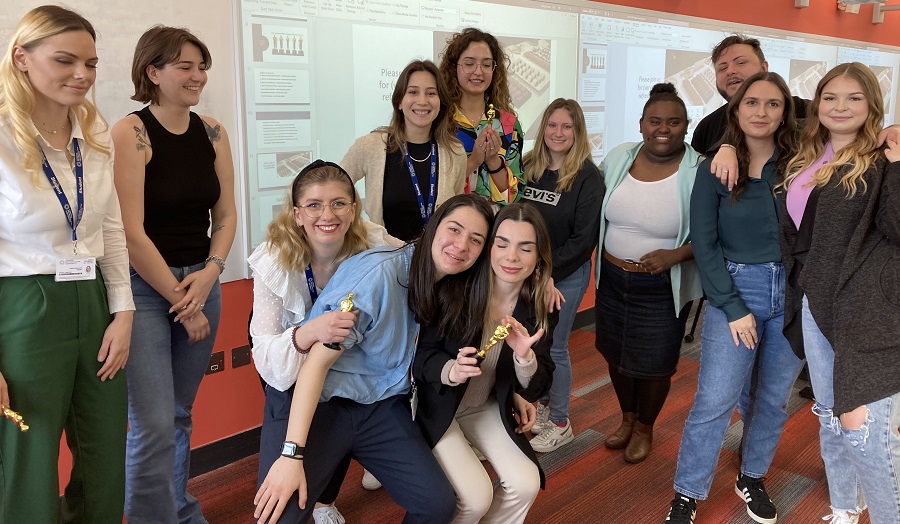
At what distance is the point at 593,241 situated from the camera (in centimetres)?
295

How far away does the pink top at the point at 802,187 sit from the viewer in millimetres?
2101

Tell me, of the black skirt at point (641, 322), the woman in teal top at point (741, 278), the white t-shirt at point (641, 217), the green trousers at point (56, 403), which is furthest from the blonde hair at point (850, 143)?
the green trousers at point (56, 403)

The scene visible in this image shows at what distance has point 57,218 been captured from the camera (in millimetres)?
1639

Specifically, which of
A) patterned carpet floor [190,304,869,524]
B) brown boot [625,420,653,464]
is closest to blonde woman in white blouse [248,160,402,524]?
patterned carpet floor [190,304,869,524]

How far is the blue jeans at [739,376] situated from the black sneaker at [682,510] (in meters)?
0.03

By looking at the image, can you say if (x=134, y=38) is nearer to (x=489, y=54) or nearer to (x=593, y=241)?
(x=489, y=54)

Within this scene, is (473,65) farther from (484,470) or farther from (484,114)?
(484,470)

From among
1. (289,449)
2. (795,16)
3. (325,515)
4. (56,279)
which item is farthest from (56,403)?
(795,16)

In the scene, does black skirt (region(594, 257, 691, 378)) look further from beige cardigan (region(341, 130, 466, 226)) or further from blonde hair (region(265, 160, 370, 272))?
blonde hair (region(265, 160, 370, 272))

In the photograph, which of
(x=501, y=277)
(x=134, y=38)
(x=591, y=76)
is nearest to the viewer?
(x=501, y=277)

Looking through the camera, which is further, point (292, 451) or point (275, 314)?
Answer: point (275, 314)

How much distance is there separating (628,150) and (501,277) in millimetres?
1142

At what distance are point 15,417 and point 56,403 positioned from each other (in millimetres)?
97

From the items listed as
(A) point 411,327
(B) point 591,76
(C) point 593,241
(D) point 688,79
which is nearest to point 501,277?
(A) point 411,327
